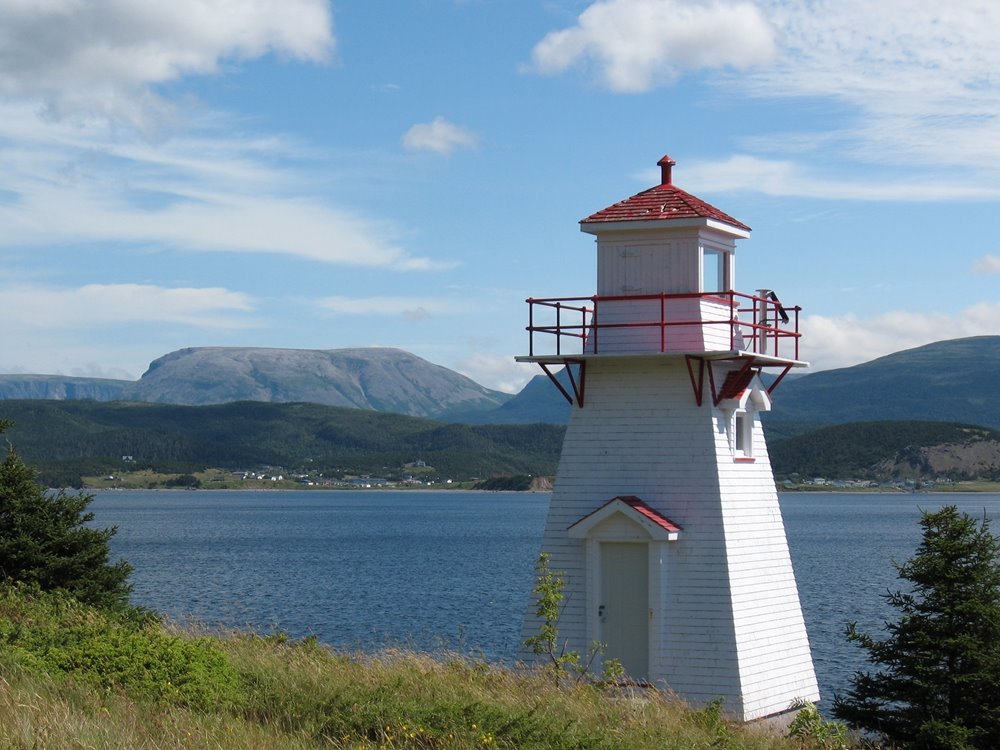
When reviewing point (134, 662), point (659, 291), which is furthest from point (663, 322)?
point (134, 662)

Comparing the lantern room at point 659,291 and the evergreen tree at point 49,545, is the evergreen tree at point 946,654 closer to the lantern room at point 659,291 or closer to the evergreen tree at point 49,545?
the lantern room at point 659,291

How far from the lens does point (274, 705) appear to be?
11500 millimetres

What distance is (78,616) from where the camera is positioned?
16484mm

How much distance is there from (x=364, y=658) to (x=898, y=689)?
7.22 m

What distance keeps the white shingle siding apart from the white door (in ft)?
0.67

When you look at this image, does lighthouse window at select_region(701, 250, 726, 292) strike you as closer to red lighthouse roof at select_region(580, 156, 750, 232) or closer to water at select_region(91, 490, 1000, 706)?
red lighthouse roof at select_region(580, 156, 750, 232)

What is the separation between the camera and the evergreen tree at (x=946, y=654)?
16609 mm

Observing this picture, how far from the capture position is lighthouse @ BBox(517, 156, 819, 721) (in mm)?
17969

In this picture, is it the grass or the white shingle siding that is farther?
the white shingle siding

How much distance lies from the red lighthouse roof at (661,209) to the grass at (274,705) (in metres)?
7.21

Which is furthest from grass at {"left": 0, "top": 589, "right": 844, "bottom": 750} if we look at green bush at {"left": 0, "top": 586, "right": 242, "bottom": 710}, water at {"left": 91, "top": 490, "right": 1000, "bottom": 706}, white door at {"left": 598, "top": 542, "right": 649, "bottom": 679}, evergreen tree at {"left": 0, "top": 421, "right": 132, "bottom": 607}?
evergreen tree at {"left": 0, "top": 421, "right": 132, "bottom": 607}

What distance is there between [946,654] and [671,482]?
4342mm

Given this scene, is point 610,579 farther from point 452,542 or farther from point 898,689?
point 452,542

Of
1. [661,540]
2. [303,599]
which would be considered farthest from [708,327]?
[303,599]
